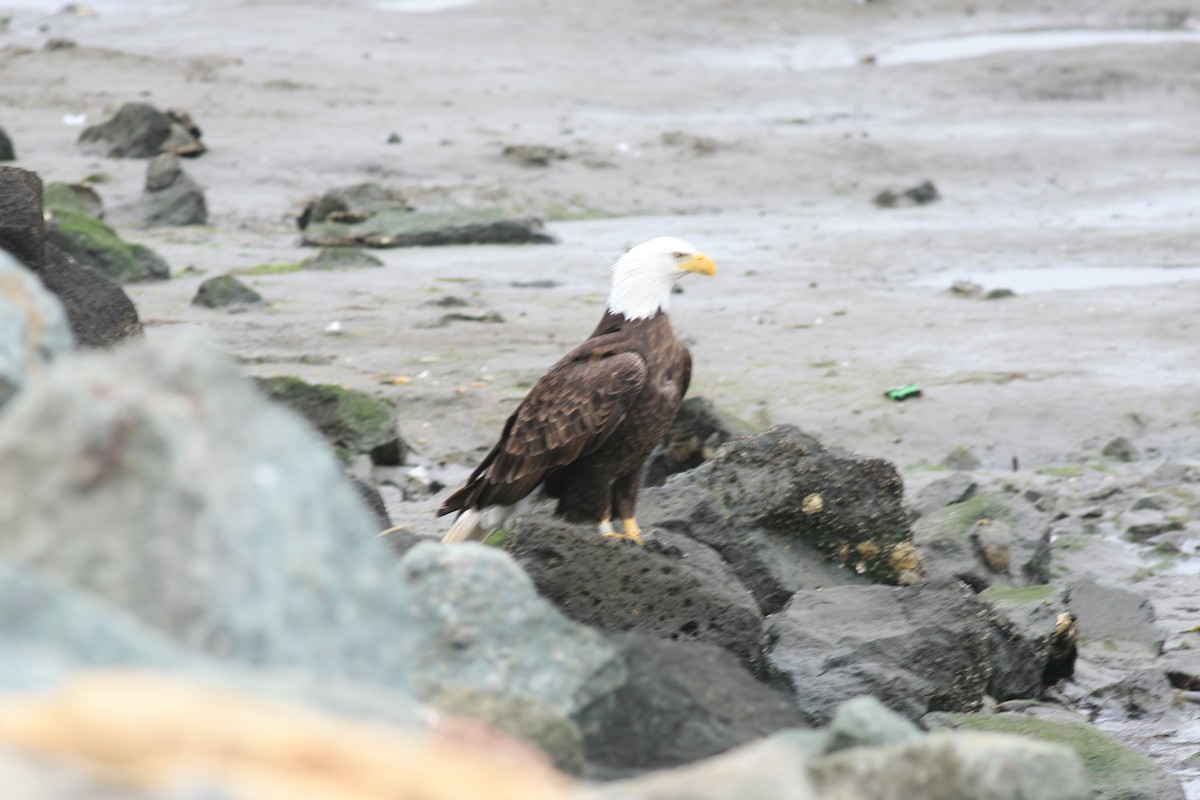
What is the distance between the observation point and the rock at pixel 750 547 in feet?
20.7

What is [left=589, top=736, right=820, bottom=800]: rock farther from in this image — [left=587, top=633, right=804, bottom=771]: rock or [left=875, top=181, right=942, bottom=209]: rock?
[left=875, top=181, right=942, bottom=209]: rock

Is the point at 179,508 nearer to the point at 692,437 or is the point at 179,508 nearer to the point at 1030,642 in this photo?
the point at 1030,642

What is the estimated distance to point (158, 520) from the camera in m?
2.35

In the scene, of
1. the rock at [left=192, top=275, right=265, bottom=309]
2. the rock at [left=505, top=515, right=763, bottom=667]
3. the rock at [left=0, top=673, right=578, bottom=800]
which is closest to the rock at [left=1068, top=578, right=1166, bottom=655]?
the rock at [left=505, top=515, right=763, bottom=667]

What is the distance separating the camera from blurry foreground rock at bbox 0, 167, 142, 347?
222 inches

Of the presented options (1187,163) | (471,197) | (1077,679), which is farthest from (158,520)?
(1187,163)

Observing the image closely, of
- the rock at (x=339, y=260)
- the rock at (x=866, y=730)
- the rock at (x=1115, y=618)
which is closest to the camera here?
the rock at (x=866, y=730)

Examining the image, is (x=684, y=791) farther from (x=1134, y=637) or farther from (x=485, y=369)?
(x=485, y=369)

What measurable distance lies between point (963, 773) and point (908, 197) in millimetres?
14881

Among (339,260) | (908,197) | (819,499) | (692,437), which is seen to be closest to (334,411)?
(692,437)

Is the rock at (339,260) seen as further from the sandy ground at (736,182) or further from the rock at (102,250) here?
the rock at (102,250)

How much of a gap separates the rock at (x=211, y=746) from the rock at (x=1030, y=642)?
4.48 metres

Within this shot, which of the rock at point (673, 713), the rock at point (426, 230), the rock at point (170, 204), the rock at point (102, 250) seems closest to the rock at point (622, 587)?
the rock at point (673, 713)

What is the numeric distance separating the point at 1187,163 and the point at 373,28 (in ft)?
38.4
